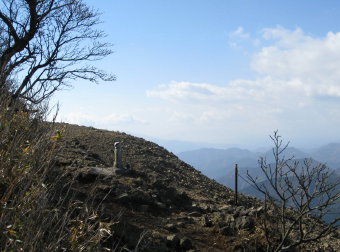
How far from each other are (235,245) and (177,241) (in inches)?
66.0

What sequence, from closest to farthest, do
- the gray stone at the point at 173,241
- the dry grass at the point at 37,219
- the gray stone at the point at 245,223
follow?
the dry grass at the point at 37,219
the gray stone at the point at 173,241
the gray stone at the point at 245,223

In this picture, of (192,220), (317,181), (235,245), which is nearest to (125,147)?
(192,220)

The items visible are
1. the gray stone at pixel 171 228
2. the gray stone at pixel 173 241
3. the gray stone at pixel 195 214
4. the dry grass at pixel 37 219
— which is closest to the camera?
the dry grass at pixel 37 219

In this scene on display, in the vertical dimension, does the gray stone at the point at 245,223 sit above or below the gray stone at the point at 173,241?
above

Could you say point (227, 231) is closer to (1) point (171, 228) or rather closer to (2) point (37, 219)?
(1) point (171, 228)

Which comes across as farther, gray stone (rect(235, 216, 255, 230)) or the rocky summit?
gray stone (rect(235, 216, 255, 230))

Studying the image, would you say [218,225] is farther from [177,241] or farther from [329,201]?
[329,201]

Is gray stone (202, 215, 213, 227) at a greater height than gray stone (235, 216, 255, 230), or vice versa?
gray stone (235, 216, 255, 230)

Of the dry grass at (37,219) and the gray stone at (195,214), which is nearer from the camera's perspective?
the dry grass at (37,219)

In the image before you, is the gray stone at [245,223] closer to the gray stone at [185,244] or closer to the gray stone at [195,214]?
the gray stone at [195,214]

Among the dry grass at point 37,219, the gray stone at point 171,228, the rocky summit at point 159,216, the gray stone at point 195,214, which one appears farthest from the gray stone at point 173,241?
the gray stone at point 195,214

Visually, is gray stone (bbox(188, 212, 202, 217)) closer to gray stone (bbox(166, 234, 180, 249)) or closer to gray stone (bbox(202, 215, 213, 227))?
gray stone (bbox(202, 215, 213, 227))

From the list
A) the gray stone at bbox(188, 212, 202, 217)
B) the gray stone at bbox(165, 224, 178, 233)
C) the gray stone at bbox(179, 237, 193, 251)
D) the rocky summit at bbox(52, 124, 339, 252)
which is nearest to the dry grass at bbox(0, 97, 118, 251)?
the rocky summit at bbox(52, 124, 339, 252)

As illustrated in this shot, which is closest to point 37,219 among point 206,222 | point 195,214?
point 206,222
